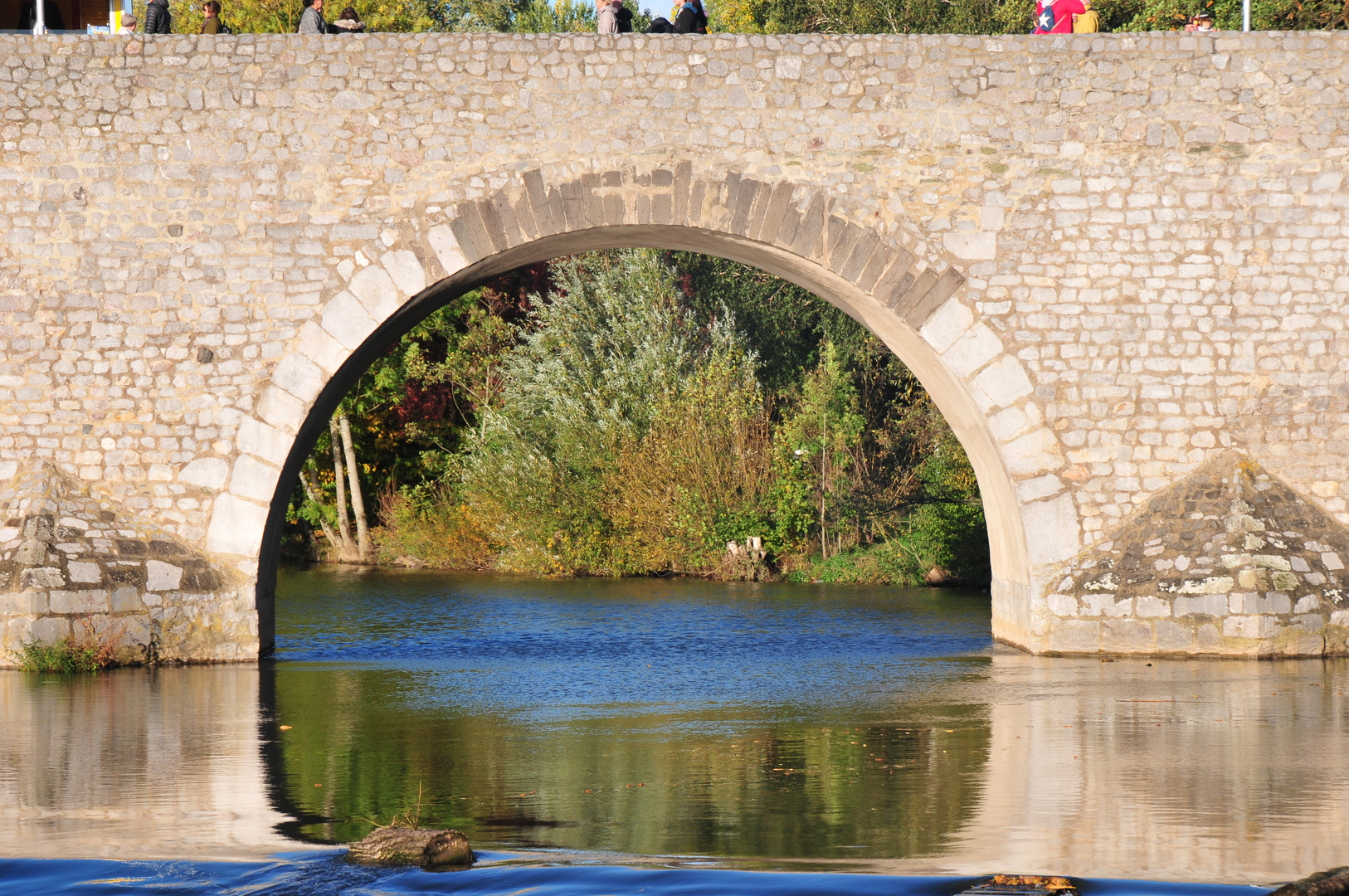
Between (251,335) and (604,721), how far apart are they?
3790 millimetres

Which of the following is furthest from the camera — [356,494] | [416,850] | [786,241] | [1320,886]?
[356,494]

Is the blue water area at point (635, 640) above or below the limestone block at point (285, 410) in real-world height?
below

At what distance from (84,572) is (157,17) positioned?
403 centimetres

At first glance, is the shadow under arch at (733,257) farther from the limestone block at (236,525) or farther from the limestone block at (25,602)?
the limestone block at (25,602)

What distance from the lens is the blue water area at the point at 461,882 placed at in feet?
13.9

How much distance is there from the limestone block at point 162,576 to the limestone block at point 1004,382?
554 cm

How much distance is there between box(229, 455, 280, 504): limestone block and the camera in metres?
9.22

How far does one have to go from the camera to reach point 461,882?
4.44m

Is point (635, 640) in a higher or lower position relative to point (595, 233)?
lower

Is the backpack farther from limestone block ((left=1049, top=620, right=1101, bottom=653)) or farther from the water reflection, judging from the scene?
the water reflection

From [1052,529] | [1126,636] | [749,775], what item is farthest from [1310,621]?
[749,775]

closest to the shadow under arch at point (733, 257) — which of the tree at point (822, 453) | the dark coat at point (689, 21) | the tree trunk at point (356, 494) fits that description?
the dark coat at point (689, 21)

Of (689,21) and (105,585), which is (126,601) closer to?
(105,585)

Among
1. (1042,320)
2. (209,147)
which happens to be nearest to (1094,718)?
(1042,320)
